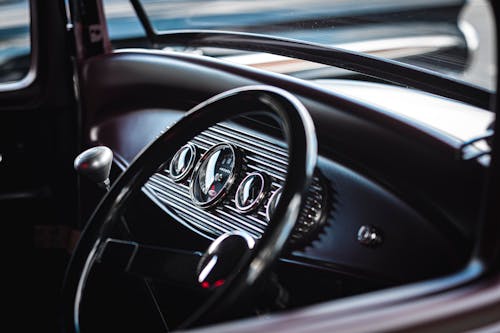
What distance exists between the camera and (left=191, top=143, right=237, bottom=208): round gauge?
1.47 metres

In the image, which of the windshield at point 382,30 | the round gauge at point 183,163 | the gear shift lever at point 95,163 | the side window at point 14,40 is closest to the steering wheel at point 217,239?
the gear shift lever at point 95,163

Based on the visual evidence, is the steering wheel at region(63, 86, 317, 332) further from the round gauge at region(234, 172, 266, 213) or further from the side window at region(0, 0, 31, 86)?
the side window at region(0, 0, 31, 86)

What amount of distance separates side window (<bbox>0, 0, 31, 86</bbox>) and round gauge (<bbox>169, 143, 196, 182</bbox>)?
942mm

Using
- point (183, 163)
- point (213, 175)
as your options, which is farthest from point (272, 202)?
point (183, 163)

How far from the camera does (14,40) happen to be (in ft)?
8.36

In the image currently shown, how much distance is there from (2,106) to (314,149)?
1.52 meters

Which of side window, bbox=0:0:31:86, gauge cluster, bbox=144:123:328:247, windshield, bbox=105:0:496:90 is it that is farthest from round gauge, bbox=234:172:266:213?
side window, bbox=0:0:31:86

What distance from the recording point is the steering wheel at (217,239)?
94 centimetres

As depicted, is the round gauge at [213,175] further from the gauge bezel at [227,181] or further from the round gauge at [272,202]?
the round gauge at [272,202]

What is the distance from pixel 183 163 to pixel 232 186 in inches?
8.0

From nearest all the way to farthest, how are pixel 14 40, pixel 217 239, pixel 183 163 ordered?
pixel 217 239 < pixel 183 163 < pixel 14 40

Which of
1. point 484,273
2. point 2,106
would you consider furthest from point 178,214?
point 2,106

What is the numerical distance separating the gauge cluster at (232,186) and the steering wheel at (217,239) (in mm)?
207

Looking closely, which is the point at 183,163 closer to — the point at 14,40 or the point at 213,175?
the point at 213,175
